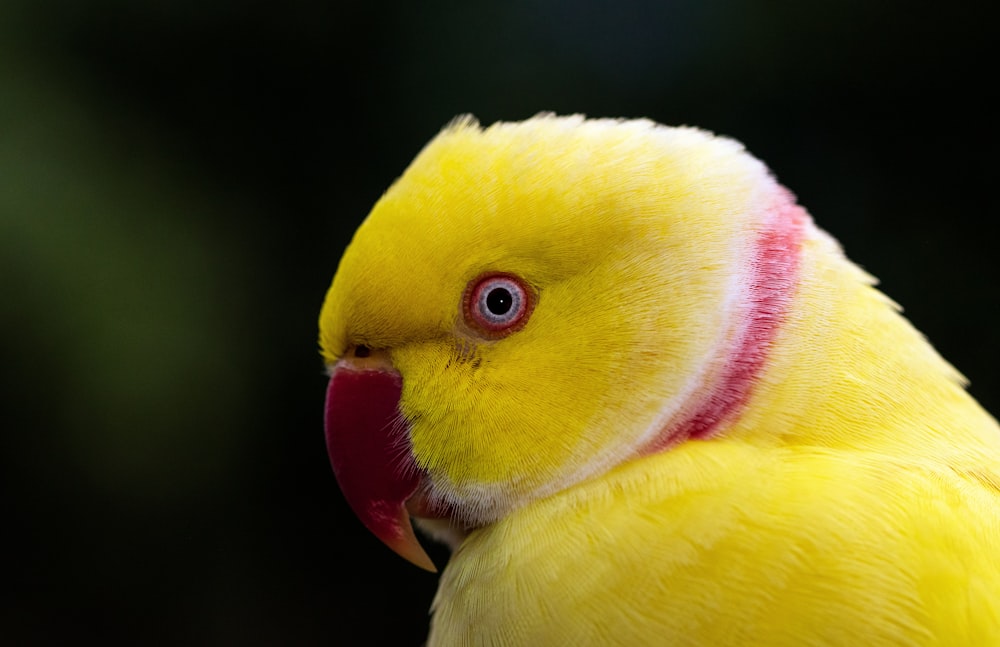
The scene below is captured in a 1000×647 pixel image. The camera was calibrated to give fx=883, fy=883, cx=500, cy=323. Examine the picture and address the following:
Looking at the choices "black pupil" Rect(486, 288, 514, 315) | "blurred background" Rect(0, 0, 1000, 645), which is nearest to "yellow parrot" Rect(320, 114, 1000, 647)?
"black pupil" Rect(486, 288, 514, 315)

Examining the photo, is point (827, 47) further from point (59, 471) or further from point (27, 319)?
point (59, 471)

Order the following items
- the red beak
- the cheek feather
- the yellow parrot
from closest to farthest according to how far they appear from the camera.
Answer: the yellow parrot → the cheek feather → the red beak

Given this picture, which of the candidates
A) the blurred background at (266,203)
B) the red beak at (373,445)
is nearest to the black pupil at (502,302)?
the red beak at (373,445)

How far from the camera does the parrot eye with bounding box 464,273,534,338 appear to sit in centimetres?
101

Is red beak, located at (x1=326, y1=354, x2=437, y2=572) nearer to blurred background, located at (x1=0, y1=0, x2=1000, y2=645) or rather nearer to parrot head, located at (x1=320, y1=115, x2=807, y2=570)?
parrot head, located at (x1=320, y1=115, x2=807, y2=570)

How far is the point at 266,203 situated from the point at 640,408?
1684 millimetres

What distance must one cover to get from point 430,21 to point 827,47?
0.97m

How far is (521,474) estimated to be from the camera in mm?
968

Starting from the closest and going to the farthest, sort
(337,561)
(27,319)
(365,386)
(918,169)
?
(365,386) < (918,169) < (27,319) < (337,561)

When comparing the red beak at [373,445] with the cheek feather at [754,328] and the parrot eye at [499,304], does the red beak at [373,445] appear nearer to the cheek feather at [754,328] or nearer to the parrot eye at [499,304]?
the parrot eye at [499,304]

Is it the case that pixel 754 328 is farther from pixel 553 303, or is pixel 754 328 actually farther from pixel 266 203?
pixel 266 203

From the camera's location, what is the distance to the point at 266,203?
238 centimetres

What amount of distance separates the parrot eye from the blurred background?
1283 millimetres

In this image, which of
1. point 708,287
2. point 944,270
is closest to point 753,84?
point 944,270
